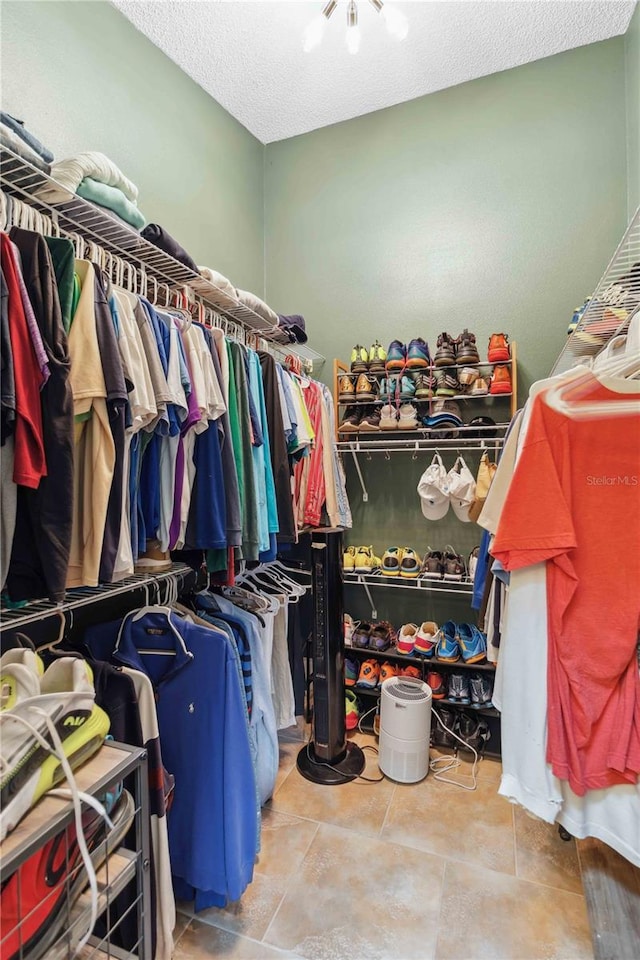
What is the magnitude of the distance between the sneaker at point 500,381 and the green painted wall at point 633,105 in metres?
1.01

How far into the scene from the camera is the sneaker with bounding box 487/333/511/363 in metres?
2.39

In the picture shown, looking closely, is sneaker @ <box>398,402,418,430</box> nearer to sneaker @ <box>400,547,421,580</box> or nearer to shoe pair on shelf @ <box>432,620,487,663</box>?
sneaker @ <box>400,547,421,580</box>

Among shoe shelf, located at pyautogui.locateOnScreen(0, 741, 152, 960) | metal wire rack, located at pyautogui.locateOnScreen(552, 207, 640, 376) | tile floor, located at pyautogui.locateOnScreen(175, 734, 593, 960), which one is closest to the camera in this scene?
shoe shelf, located at pyautogui.locateOnScreen(0, 741, 152, 960)

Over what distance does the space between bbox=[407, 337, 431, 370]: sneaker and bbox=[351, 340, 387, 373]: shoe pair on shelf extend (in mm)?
169

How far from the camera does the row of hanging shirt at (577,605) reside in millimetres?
1132

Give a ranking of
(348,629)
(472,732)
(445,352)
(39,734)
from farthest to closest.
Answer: (348,629) → (445,352) → (472,732) → (39,734)

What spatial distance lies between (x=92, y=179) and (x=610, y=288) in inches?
65.3

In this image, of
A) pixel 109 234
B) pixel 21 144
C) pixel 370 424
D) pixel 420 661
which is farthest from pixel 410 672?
pixel 21 144

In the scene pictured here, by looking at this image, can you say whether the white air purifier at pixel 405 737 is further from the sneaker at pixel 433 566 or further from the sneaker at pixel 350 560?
the sneaker at pixel 350 560

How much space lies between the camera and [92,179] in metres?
1.34

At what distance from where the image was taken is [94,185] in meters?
1.31

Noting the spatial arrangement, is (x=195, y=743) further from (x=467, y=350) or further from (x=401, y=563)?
(x=467, y=350)

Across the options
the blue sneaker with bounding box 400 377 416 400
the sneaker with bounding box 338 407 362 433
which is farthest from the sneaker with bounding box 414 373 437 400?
the sneaker with bounding box 338 407 362 433

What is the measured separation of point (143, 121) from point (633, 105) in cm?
251
